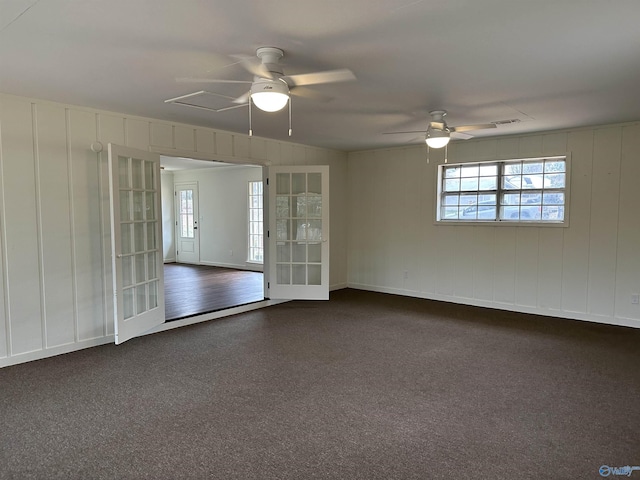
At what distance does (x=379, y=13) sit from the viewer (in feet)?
7.05

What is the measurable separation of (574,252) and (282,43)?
15.1ft

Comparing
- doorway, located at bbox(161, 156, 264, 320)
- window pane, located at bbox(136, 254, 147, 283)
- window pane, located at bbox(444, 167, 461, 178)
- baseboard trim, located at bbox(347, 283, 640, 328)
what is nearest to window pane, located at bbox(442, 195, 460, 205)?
window pane, located at bbox(444, 167, 461, 178)

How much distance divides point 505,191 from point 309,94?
11.6ft

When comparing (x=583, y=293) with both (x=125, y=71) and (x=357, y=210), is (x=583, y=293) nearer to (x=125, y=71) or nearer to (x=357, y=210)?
(x=357, y=210)

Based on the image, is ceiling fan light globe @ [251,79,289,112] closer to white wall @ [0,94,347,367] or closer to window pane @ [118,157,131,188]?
window pane @ [118,157,131,188]

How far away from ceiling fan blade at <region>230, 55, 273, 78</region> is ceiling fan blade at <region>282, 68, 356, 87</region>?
0.46ft

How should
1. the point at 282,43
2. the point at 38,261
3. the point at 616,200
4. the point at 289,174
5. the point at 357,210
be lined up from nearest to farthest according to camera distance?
the point at 282,43
the point at 38,261
the point at 616,200
the point at 289,174
the point at 357,210

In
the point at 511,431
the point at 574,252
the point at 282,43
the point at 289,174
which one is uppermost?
the point at 282,43

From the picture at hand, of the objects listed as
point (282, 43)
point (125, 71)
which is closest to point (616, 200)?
point (282, 43)

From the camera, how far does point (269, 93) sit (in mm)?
2670

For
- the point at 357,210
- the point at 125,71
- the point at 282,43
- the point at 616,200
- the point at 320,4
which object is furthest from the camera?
the point at 357,210

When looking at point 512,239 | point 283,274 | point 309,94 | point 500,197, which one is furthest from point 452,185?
point 309,94

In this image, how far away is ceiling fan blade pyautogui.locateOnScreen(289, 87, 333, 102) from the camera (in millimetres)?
3482

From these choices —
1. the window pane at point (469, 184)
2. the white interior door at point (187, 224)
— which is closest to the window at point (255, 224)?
the white interior door at point (187, 224)
